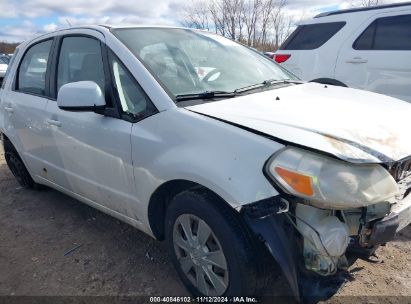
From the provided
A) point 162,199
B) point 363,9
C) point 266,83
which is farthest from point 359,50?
point 162,199

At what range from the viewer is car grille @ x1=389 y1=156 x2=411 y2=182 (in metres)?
2.09

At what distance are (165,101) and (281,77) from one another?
4.04 feet

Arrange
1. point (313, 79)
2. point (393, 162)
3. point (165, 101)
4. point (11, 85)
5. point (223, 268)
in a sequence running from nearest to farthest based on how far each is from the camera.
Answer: point (393, 162), point (223, 268), point (165, 101), point (11, 85), point (313, 79)

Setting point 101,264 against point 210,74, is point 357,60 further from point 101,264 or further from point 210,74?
point 101,264

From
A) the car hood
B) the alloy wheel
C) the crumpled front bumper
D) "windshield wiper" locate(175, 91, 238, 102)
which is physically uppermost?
"windshield wiper" locate(175, 91, 238, 102)

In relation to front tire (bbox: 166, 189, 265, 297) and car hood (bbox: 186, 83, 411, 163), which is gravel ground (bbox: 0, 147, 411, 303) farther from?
car hood (bbox: 186, 83, 411, 163)

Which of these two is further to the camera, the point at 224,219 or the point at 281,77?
the point at 281,77

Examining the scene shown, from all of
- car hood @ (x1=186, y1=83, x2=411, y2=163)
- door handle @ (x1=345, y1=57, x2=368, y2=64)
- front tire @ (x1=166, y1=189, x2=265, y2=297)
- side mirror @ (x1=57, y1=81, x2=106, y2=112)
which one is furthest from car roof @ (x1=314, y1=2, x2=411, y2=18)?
front tire @ (x1=166, y1=189, x2=265, y2=297)

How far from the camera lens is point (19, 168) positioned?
4.54m

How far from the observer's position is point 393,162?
6.54 ft

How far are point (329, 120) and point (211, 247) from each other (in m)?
0.96

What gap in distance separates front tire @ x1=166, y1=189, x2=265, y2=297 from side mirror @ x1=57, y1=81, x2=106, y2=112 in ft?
2.86

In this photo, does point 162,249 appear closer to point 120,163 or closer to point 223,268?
point 120,163

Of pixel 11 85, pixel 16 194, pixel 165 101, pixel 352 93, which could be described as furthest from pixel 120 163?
pixel 16 194
